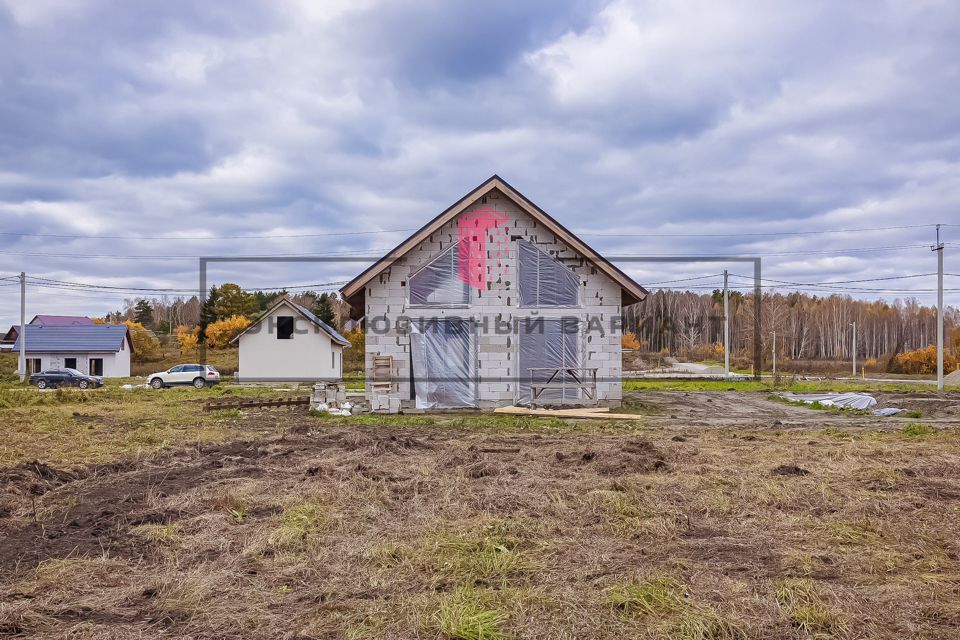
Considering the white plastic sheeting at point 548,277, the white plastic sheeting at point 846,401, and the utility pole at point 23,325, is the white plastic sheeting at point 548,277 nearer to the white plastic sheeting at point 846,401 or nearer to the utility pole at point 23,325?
the white plastic sheeting at point 846,401

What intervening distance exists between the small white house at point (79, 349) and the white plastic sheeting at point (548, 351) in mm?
43989

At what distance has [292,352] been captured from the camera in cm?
4244

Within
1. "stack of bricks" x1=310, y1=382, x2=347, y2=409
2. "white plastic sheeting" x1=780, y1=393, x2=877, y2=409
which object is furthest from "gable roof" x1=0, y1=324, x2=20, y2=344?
"white plastic sheeting" x1=780, y1=393, x2=877, y2=409

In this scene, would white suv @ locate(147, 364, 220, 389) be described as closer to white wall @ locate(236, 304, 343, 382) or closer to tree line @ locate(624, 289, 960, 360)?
white wall @ locate(236, 304, 343, 382)

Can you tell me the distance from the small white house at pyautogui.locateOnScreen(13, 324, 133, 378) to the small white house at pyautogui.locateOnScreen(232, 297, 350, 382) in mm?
18230

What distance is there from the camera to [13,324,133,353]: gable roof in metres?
51.2

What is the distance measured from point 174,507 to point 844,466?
31.7ft

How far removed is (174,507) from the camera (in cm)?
777

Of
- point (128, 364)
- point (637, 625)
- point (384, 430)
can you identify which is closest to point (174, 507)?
point (637, 625)

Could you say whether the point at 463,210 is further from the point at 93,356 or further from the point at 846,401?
the point at 93,356

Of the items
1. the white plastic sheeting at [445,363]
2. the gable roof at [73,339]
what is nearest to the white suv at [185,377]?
the gable roof at [73,339]

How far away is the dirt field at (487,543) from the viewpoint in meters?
4.67

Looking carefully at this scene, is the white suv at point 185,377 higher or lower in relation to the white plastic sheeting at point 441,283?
lower

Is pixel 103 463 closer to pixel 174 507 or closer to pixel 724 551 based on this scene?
pixel 174 507
